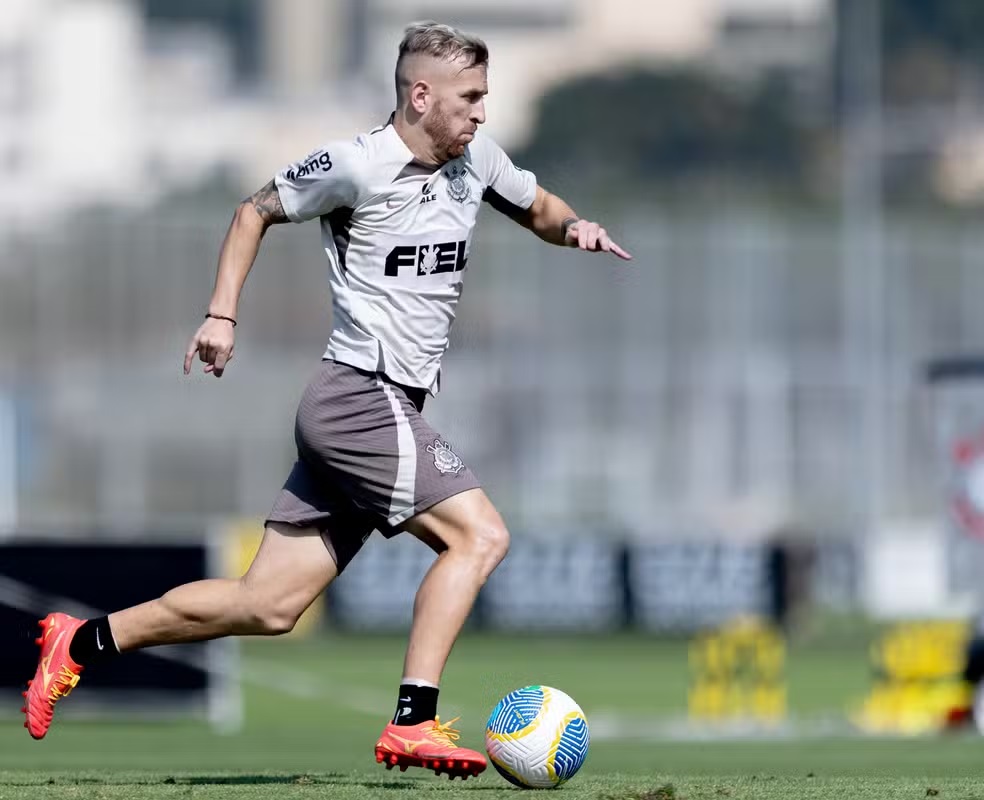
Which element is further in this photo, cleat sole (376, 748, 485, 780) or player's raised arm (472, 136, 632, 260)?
player's raised arm (472, 136, 632, 260)

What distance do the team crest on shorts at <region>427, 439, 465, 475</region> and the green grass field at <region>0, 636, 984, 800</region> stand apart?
3.34 ft

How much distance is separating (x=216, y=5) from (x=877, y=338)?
2000 cm

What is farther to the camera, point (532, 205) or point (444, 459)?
point (532, 205)

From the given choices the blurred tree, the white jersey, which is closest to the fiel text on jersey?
the white jersey

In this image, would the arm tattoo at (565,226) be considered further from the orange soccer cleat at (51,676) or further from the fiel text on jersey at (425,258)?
the orange soccer cleat at (51,676)

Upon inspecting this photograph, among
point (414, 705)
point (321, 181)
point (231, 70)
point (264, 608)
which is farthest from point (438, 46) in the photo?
point (231, 70)

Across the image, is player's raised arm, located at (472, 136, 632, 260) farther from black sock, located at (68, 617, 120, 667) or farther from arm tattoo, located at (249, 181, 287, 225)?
black sock, located at (68, 617, 120, 667)

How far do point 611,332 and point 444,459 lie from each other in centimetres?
2957

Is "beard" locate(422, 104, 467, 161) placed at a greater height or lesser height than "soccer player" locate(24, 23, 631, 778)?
greater

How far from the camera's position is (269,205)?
718 cm

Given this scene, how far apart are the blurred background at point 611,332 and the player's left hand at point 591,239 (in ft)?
28.3

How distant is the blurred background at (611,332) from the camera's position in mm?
26922

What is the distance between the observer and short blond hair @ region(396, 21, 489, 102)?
7223 millimetres

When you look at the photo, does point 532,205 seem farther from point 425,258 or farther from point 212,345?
point 212,345
